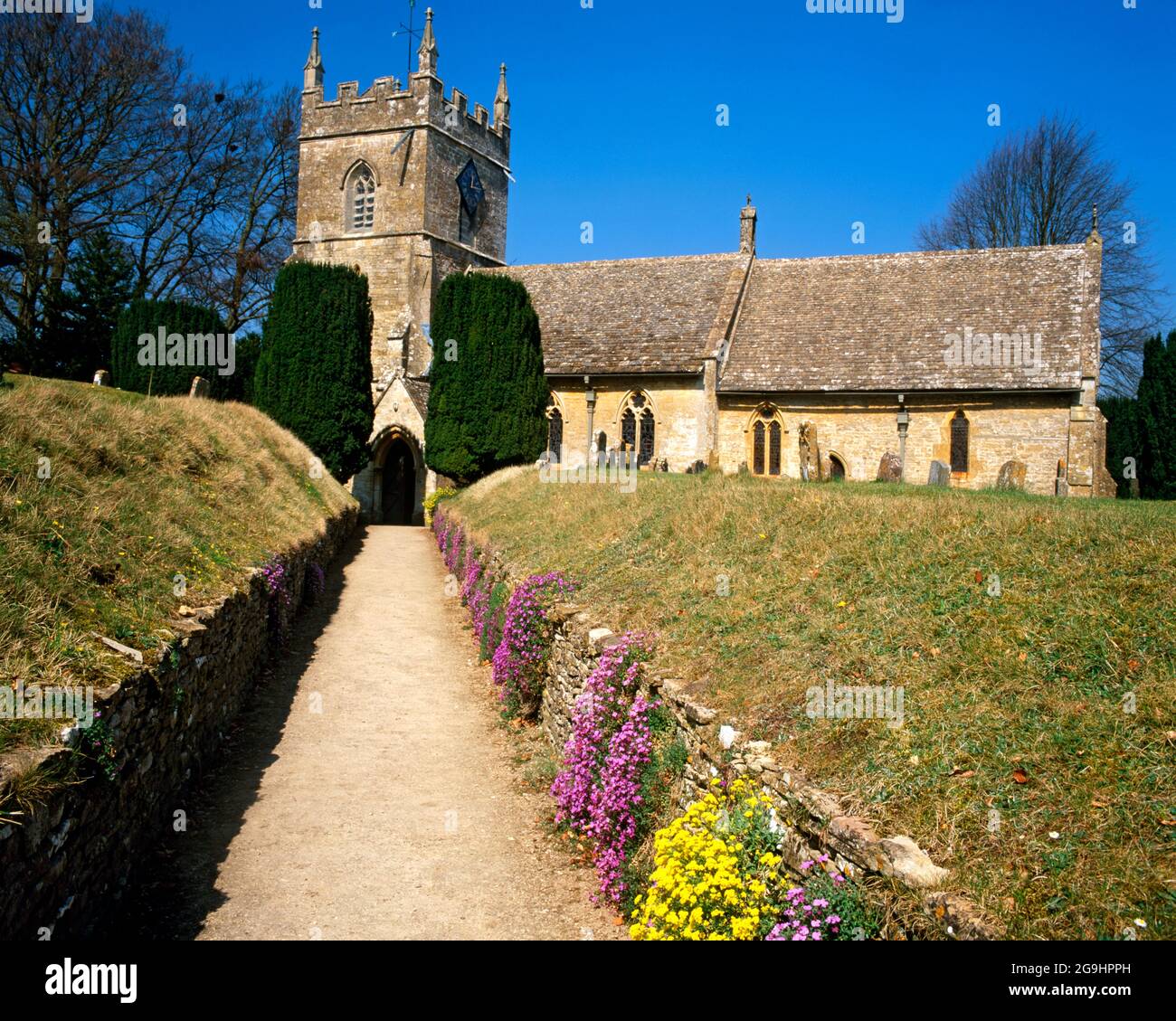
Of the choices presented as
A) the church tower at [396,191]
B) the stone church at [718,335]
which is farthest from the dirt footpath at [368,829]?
the church tower at [396,191]

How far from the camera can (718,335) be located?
27.6 m

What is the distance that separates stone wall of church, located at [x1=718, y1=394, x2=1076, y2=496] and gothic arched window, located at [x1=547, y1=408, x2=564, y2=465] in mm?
5636

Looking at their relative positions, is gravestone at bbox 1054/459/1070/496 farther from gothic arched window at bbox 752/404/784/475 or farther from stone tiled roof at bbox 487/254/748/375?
stone tiled roof at bbox 487/254/748/375

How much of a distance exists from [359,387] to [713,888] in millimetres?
25684

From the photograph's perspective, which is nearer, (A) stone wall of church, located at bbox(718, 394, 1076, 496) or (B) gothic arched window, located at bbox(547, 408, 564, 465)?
(A) stone wall of church, located at bbox(718, 394, 1076, 496)

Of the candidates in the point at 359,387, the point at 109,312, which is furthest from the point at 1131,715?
the point at 109,312

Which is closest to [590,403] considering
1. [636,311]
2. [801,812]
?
[636,311]

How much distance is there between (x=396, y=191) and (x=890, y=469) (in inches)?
899

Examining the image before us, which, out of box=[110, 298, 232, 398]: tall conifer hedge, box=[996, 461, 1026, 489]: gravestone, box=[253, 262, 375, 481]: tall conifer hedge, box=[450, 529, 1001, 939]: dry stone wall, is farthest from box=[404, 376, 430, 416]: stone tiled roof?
box=[450, 529, 1001, 939]: dry stone wall

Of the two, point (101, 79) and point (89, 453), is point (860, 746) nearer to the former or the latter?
point (89, 453)

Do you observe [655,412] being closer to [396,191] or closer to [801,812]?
[396,191]

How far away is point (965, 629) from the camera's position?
611cm

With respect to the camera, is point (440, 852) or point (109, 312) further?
point (109, 312)

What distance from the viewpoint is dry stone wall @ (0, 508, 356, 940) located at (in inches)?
172
